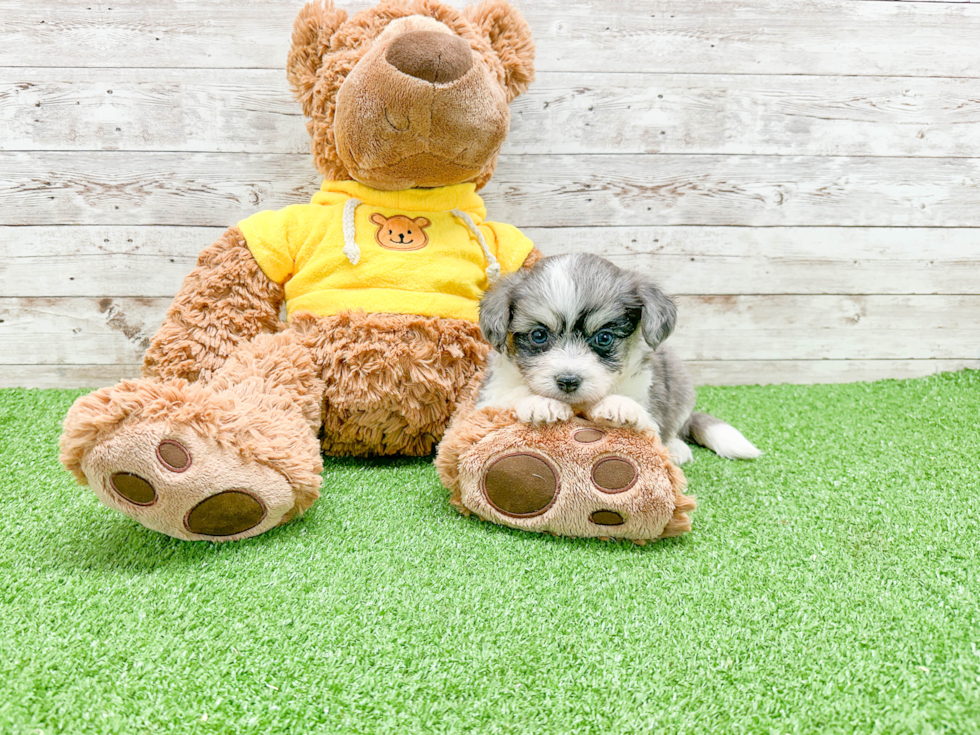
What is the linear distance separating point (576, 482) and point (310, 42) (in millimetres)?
1752

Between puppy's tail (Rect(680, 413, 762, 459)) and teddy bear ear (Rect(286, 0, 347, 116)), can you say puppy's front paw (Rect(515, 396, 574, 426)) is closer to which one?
puppy's tail (Rect(680, 413, 762, 459))

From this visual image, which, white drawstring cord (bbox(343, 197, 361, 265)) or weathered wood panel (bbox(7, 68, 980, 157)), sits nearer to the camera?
white drawstring cord (bbox(343, 197, 361, 265))

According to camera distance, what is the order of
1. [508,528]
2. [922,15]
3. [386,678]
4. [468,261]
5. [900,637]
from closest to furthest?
[386,678], [900,637], [508,528], [468,261], [922,15]

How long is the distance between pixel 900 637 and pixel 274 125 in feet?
8.93

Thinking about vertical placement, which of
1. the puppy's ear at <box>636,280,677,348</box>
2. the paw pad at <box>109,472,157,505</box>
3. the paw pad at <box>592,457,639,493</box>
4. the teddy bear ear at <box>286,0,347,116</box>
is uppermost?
the teddy bear ear at <box>286,0,347,116</box>

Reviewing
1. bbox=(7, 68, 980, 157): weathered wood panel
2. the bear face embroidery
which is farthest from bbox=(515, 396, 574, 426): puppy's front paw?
bbox=(7, 68, 980, 157): weathered wood panel

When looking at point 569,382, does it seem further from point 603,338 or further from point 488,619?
point 488,619

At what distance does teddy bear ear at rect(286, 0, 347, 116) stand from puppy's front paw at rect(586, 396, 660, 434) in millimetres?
1464

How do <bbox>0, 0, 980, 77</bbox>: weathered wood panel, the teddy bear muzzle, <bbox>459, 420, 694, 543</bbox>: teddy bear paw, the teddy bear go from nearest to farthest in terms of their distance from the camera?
<bbox>459, 420, 694, 543</bbox>: teddy bear paw
the teddy bear
the teddy bear muzzle
<bbox>0, 0, 980, 77</bbox>: weathered wood panel

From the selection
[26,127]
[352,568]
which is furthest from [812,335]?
[26,127]

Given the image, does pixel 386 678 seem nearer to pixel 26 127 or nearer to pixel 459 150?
pixel 459 150

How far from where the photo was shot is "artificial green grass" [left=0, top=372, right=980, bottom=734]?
44.2 inches

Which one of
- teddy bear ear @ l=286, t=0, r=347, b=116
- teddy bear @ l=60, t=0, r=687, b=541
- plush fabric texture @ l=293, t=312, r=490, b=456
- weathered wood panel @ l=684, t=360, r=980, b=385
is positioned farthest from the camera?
weathered wood panel @ l=684, t=360, r=980, b=385

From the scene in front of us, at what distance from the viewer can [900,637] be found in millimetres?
1313
